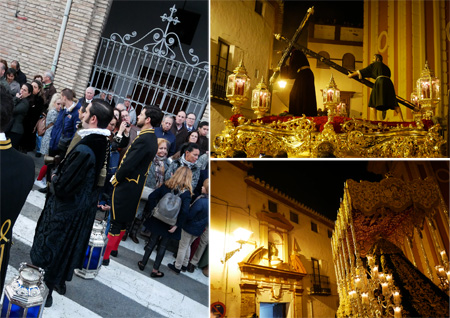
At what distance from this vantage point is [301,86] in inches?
116

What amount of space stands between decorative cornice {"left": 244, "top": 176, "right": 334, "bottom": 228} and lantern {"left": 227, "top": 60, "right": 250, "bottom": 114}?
1.12 metres

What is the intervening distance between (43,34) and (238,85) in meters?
5.23

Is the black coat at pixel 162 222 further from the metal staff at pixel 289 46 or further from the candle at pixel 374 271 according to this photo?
the candle at pixel 374 271

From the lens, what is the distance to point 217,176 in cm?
182

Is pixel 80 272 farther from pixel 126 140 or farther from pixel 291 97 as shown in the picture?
pixel 291 97

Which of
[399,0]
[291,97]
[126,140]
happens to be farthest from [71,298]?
[399,0]

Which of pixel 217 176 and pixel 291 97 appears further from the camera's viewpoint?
pixel 291 97

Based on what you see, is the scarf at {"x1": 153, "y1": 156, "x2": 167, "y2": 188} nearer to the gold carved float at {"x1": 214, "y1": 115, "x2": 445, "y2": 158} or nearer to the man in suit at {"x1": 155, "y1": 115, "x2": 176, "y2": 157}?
the man in suit at {"x1": 155, "y1": 115, "x2": 176, "y2": 157}

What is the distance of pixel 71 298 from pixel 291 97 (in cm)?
215

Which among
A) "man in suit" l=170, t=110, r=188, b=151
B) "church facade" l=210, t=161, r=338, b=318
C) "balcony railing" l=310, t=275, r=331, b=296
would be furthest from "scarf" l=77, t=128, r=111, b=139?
"man in suit" l=170, t=110, r=188, b=151

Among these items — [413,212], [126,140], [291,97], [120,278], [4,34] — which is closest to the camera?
[413,212]

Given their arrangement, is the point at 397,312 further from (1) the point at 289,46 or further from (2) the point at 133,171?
(2) the point at 133,171

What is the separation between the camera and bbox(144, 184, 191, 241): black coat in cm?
351

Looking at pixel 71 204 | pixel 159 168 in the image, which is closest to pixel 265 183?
pixel 71 204
